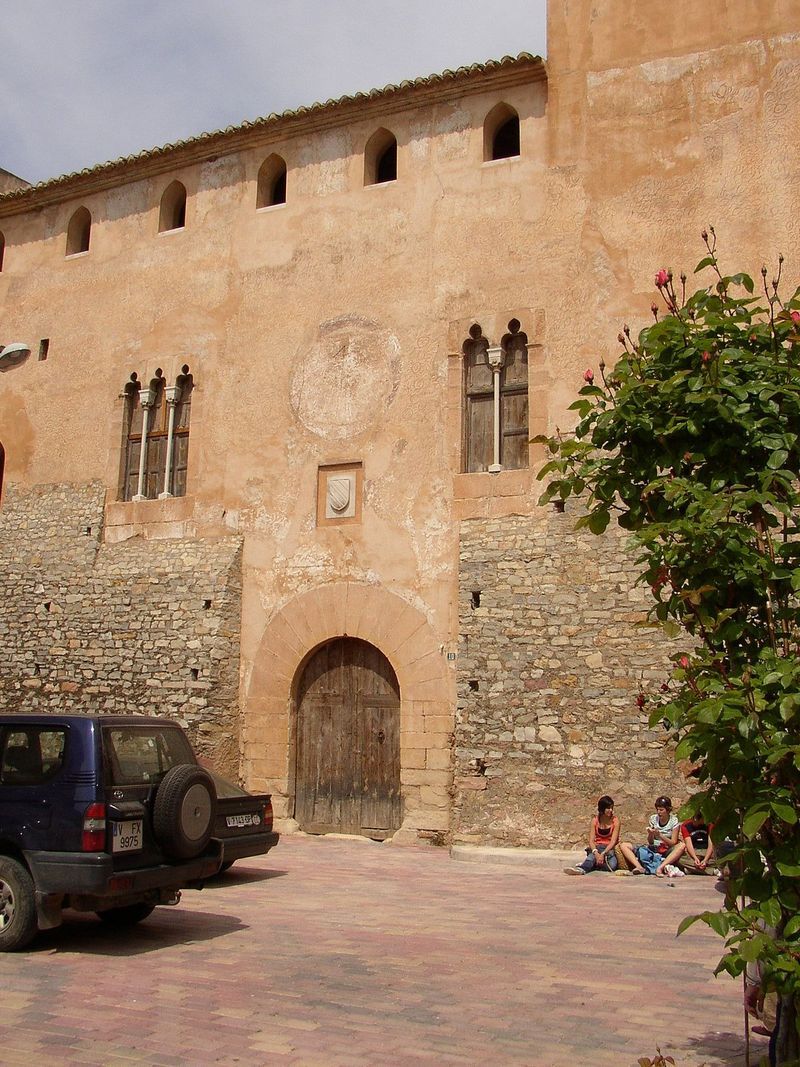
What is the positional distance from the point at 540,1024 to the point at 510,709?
21.6ft

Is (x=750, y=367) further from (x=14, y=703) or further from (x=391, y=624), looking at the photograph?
(x=14, y=703)

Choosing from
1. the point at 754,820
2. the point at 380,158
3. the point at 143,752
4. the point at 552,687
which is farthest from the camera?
the point at 380,158

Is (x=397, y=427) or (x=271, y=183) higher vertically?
(x=271, y=183)

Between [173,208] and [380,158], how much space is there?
350 cm

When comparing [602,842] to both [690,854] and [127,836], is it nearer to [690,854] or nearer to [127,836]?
[690,854]

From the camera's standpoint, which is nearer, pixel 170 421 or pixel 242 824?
pixel 242 824

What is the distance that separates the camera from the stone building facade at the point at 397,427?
1167 centimetres

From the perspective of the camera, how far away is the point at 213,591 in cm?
1357

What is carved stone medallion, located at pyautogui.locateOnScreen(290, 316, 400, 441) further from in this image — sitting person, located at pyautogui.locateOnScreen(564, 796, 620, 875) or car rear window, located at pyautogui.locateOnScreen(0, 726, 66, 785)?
car rear window, located at pyautogui.locateOnScreen(0, 726, 66, 785)

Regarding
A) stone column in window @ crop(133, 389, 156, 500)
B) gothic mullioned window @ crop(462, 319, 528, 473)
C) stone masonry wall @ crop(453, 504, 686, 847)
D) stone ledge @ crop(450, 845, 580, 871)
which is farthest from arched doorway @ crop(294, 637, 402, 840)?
stone column in window @ crop(133, 389, 156, 500)

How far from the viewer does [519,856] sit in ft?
35.0

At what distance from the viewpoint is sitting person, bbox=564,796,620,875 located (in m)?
9.95

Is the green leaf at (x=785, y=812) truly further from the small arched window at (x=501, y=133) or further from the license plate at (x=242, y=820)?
the small arched window at (x=501, y=133)

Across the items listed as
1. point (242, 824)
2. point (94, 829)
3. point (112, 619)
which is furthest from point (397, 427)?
point (94, 829)
